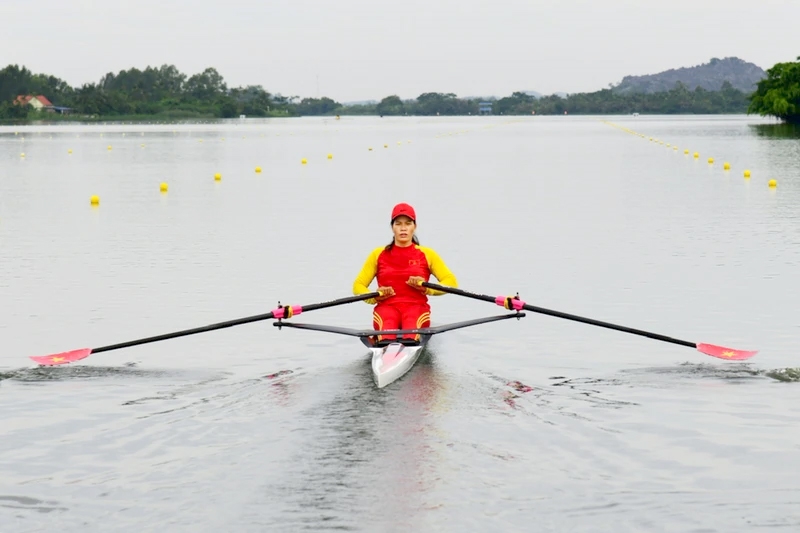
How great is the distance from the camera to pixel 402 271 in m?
14.5

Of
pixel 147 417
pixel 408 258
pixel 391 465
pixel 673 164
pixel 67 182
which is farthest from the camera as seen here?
pixel 673 164

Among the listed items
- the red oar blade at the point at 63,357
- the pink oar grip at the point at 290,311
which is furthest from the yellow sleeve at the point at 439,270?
the red oar blade at the point at 63,357

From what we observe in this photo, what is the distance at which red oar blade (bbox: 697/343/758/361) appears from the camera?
541 inches

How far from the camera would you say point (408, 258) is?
575 inches

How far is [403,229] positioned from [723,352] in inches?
148

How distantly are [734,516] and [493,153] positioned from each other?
62126 millimetres

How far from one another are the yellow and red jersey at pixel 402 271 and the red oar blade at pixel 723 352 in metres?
2.88

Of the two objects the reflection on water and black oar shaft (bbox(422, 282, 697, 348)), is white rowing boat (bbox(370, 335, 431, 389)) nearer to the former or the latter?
black oar shaft (bbox(422, 282, 697, 348))

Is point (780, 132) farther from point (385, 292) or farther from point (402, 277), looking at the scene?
point (385, 292)

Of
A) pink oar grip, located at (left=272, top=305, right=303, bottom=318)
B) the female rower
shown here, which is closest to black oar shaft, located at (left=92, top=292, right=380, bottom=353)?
pink oar grip, located at (left=272, top=305, right=303, bottom=318)

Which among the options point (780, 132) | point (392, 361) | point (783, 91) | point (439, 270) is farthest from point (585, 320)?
point (783, 91)

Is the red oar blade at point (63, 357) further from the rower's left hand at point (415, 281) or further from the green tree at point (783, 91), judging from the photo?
the green tree at point (783, 91)

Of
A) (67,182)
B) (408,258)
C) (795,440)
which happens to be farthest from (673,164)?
(795,440)

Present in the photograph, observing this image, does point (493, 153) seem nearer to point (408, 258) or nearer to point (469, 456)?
point (408, 258)
